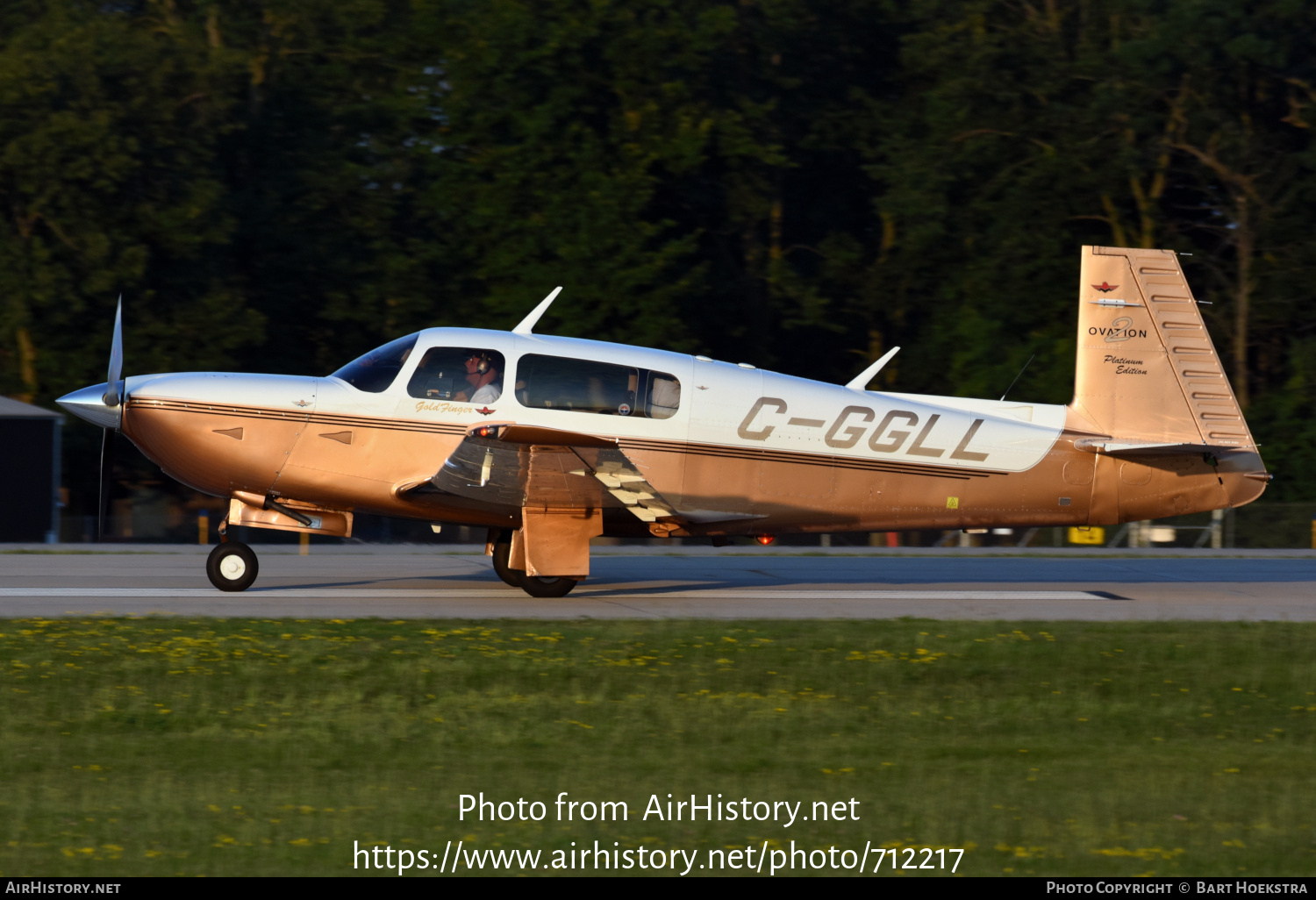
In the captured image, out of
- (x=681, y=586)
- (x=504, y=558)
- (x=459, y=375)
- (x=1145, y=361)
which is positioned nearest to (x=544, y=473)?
(x=459, y=375)

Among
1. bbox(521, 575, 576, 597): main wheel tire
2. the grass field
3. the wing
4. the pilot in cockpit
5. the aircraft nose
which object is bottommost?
the grass field

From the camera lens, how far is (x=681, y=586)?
15.3 m

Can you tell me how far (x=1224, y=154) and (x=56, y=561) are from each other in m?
26.7

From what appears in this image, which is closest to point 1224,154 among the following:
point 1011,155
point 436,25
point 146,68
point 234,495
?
point 1011,155

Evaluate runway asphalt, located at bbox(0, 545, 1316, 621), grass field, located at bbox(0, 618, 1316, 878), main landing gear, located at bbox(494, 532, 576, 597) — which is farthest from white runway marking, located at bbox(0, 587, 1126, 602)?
grass field, located at bbox(0, 618, 1316, 878)

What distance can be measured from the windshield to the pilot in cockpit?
63cm

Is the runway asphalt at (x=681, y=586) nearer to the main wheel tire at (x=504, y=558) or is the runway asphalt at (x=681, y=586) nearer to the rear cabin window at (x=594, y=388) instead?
the main wheel tire at (x=504, y=558)

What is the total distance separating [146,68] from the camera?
30.7m

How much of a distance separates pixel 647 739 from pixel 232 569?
6.76m

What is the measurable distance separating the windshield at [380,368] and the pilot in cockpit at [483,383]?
0.63m

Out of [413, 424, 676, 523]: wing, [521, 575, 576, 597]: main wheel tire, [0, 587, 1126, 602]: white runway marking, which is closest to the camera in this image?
[413, 424, 676, 523]: wing

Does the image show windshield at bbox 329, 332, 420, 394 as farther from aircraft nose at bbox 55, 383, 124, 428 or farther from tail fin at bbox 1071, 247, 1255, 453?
tail fin at bbox 1071, 247, 1255, 453

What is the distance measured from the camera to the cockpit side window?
42.4ft

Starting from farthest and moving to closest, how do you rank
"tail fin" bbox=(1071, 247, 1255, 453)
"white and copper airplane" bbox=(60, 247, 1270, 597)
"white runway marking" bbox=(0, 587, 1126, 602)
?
"tail fin" bbox=(1071, 247, 1255, 453) < "white runway marking" bbox=(0, 587, 1126, 602) < "white and copper airplane" bbox=(60, 247, 1270, 597)
